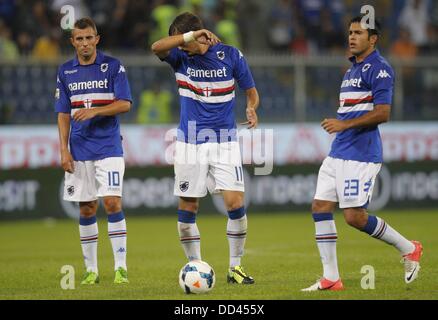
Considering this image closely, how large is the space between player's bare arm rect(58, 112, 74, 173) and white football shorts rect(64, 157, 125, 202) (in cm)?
15

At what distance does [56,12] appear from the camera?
71.2ft

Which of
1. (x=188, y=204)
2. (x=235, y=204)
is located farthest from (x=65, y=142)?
(x=235, y=204)

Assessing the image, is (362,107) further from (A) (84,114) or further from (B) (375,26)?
(A) (84,114)

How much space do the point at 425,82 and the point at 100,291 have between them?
509 inches

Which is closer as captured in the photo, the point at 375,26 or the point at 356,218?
the point at 356,218

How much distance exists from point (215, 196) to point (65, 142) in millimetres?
9456

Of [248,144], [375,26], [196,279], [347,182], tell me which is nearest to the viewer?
[196,279]

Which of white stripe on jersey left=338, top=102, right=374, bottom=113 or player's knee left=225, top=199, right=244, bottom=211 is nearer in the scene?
white stripe on jersey left=338, top=102, right=374, bottom=113

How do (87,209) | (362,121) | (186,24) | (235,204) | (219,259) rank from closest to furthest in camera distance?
(362,121), (186,24), (235,204), (87,209), (219,259)

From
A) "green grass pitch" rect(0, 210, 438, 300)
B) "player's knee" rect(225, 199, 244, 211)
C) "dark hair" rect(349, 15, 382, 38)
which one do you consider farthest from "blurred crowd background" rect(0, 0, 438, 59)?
"dark hair" rect(349, 15, 382, 38)

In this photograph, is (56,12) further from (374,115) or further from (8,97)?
(374,115)

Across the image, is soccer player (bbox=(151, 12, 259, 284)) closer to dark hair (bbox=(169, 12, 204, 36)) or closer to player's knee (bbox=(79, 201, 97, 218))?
dark hair (bbox=(169, 12, 204, 36))

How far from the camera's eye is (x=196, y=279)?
918 centimetres

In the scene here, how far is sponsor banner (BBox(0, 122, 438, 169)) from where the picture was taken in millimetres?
18844
